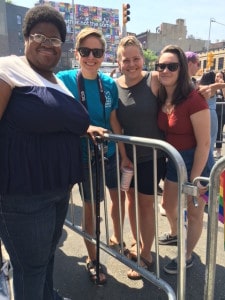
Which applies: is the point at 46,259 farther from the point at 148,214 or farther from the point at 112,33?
the point at 112,33

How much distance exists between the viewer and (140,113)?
102 inches

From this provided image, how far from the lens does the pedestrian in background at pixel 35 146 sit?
157 cm

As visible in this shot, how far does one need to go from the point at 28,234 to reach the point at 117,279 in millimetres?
1395

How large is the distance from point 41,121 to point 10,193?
0.42 meters

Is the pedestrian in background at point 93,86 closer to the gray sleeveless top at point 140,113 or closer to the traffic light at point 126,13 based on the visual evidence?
the gray sleeveless top at point 140,113

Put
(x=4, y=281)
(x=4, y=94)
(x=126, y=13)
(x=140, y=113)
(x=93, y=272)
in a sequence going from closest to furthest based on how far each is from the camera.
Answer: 1. (x=4, y=94)
2. (x=4, y=281)
3. (x=140, y=113)
4. (x=93, y=272)
5. (x=126, y=13)

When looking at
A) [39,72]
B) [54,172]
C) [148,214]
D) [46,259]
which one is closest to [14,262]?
[46,259]

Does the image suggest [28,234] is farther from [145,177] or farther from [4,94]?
[145,177]

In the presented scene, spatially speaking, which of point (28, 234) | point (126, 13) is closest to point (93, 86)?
point (28, 234)

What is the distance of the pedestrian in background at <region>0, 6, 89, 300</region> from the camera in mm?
1572

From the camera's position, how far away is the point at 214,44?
81.5m

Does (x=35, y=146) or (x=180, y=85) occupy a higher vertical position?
(x=180, y=85)

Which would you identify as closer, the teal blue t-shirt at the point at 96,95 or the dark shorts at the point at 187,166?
the teal blue t-shirt at the point at 96,95

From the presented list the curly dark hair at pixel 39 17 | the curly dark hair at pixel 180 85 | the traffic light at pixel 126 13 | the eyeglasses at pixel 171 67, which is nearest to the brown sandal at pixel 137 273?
the curly dark hair at pixel 180 85
